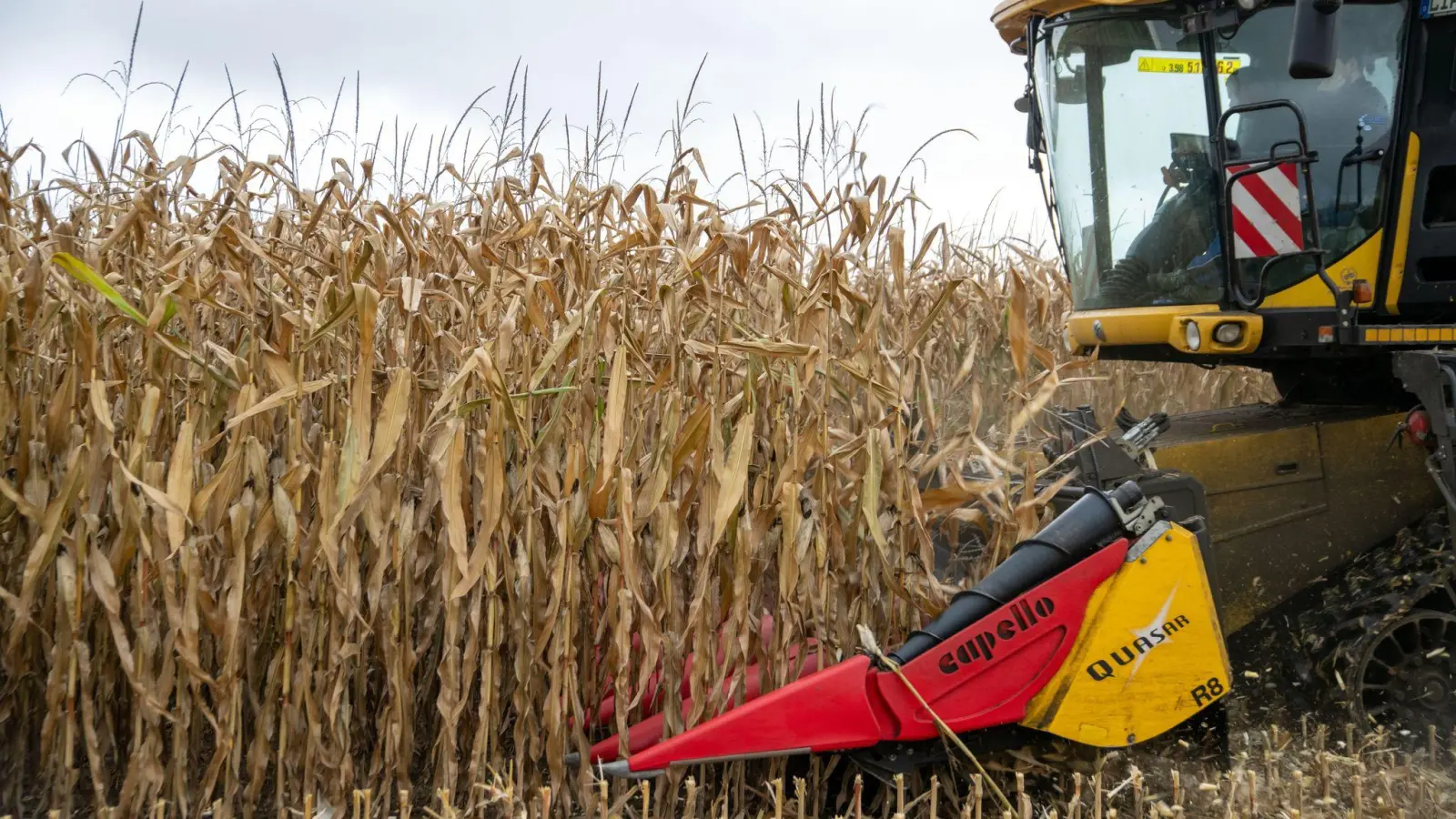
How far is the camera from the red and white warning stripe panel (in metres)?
3.70

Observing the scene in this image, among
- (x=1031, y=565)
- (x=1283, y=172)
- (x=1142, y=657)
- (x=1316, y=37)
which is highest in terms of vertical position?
(x=1316, y=37)

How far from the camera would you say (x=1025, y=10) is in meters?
4.14

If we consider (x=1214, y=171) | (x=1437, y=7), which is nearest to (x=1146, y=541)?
(x=1214, y=171)

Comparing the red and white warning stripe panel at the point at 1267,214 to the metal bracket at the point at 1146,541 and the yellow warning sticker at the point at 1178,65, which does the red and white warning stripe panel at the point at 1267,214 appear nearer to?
the yellow warning sticker at the point at 1178,65

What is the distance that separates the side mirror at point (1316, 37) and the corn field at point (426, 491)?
986 mm

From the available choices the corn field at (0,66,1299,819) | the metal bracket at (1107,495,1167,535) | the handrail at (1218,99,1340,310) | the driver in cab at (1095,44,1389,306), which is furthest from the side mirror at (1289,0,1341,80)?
the metal bracket at (1107,495,1167,535)

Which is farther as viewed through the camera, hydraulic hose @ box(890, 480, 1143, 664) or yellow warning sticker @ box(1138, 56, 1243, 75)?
yellow warning sticker @ box(1138, 56, 1243, 75)

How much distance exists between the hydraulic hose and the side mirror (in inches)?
52.3

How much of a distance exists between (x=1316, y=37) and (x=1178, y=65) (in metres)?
0.77

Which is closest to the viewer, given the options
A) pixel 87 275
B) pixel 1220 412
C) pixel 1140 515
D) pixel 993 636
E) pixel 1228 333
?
pixel 87 275

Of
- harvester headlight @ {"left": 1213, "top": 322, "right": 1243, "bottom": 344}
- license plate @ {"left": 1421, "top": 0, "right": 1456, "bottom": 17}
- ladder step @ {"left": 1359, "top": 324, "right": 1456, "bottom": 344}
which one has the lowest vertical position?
ladder step @ {"left": 1359, "top": 324, "right": 1456, "bottom": 344}

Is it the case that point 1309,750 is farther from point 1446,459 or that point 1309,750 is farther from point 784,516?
point 784,516

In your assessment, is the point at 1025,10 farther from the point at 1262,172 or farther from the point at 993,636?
the point at 993,636

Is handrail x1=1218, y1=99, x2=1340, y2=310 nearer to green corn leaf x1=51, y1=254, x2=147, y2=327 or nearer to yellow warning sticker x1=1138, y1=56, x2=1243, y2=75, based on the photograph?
yellow warning sticker x1=1138, y1=56, x2=1243, y2=75
